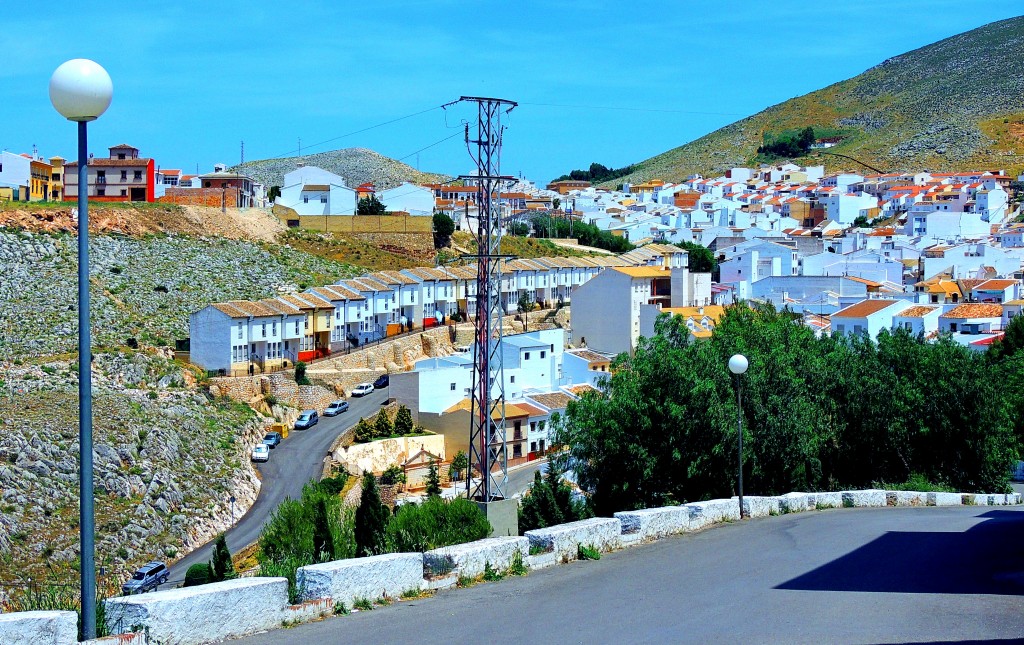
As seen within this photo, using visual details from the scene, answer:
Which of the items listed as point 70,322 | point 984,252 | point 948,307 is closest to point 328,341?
point 70,322

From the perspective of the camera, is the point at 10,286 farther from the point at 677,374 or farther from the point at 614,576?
the point at 614,576

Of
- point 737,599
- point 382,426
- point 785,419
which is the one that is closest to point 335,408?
point 382,426

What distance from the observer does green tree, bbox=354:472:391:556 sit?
32.4 ft

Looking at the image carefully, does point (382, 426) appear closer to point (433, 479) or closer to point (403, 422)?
point (403, 422)

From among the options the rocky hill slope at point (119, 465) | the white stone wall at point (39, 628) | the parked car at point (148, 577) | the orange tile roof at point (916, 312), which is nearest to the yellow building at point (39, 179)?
the rocky hill slope at point (119, 465)

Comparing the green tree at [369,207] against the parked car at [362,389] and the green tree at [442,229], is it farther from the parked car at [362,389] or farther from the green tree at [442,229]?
the parked car at [362,389]

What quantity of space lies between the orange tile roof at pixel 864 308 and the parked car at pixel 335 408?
68.9 feet

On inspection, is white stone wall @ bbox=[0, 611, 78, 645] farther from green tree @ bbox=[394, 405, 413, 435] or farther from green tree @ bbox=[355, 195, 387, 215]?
green tree @ bbox=[355, 195, 387, 215]

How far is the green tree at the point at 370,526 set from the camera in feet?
32.4

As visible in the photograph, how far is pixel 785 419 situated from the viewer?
17297mm

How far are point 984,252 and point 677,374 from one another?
54.4 m

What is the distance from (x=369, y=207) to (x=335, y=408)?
32.9 meters

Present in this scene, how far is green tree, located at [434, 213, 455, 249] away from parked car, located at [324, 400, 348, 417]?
28.6 meters

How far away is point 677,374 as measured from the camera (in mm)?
18016
